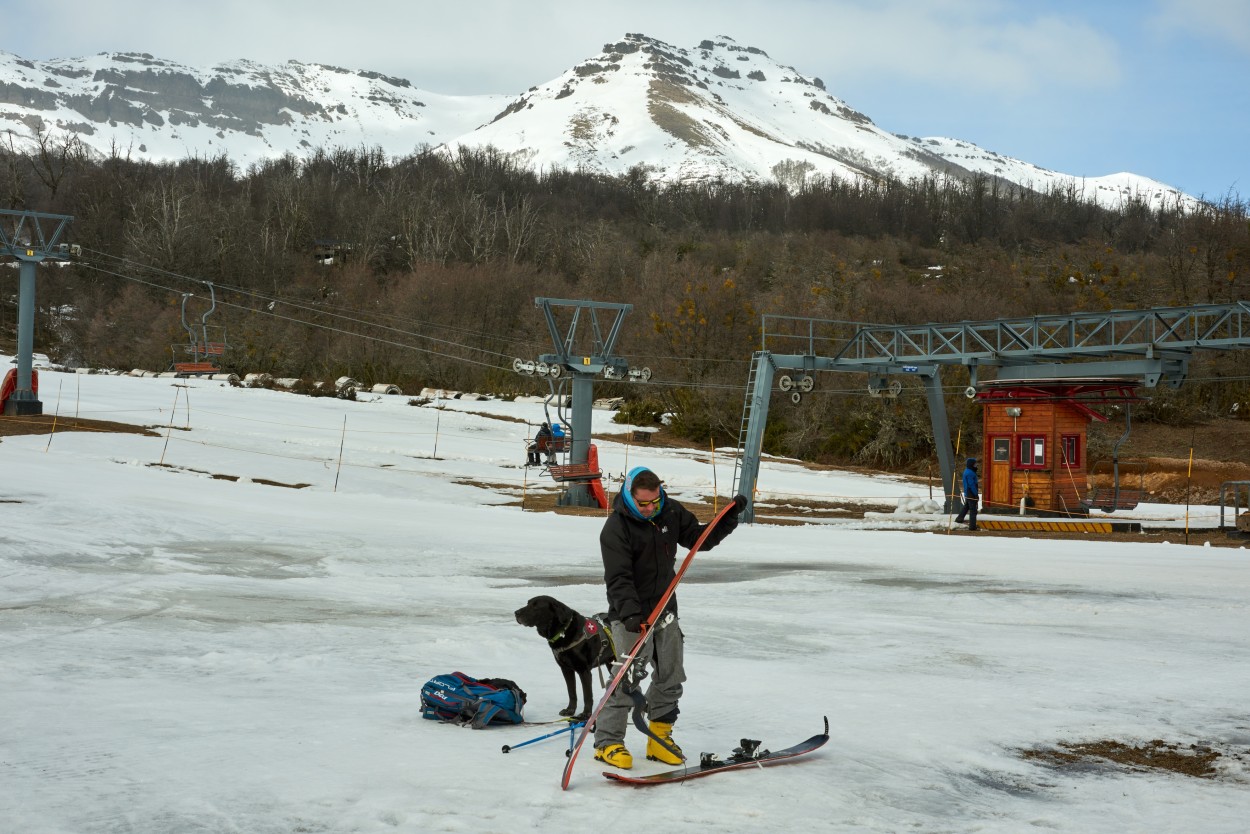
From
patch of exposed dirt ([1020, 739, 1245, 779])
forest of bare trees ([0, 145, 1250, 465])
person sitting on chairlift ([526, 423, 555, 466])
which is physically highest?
forest of bare trees ([0, 145, 1250, 465])

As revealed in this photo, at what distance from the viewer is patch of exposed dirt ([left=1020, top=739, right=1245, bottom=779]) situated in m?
7.43

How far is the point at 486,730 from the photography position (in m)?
8.23

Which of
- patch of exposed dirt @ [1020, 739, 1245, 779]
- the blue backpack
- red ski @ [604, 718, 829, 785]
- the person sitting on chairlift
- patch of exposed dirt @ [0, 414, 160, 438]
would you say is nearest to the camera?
red ski @ [604, 718, 829, 785]

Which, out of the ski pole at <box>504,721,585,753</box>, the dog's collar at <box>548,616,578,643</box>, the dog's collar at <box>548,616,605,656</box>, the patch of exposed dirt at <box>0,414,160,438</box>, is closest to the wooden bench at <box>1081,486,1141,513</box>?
the ski pole at <box>504,721,585,753</box>

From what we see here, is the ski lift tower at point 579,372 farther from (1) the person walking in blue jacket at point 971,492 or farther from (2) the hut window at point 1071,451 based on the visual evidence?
(2) the hut window at point 1071,451

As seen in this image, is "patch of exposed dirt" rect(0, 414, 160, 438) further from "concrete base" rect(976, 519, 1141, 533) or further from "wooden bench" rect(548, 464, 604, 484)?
"concrete base" rect(976, 519, 1141, 533)

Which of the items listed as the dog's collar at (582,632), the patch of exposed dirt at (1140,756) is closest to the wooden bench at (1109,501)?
the patch of exposed dirt at (1140,756)

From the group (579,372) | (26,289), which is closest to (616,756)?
(579,372)

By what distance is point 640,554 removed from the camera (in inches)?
279

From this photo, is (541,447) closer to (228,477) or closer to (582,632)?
(228,477)

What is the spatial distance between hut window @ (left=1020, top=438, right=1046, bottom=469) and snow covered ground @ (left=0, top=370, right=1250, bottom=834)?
954 centimetres

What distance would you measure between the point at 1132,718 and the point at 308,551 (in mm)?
13879

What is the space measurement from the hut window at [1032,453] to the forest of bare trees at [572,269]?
42.6 ft

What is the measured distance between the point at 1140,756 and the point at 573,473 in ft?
83.4
